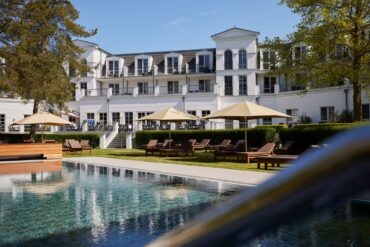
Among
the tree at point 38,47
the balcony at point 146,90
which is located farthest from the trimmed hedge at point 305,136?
the balcony at point 146,90

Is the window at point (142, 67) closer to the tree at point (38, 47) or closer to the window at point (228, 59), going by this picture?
the window at point (228, 59)

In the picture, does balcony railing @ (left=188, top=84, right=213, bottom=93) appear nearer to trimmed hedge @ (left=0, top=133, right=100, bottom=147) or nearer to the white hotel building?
the white hotel building

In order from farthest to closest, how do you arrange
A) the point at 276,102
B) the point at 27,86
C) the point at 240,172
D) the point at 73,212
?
1. the point at 276,102
2. the point at 27,86
3. the point at 240,172
4. the point at 73,212

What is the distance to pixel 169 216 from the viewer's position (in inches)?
321

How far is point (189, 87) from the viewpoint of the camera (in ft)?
163

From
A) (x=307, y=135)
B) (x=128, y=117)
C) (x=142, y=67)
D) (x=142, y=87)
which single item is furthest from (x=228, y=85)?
(x=307, y=135)

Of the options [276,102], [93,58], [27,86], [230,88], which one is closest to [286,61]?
[27,86]

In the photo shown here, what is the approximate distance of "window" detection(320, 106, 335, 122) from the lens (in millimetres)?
38116

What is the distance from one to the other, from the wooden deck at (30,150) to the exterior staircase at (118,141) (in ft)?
48.2

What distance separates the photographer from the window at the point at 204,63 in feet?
168

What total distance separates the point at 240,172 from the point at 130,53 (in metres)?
43.7

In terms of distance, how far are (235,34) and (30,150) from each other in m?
29.6

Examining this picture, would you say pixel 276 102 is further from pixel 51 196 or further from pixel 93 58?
pixel 51 196

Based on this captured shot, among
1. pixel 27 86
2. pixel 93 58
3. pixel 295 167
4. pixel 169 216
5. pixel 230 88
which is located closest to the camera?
pixel 295 167
